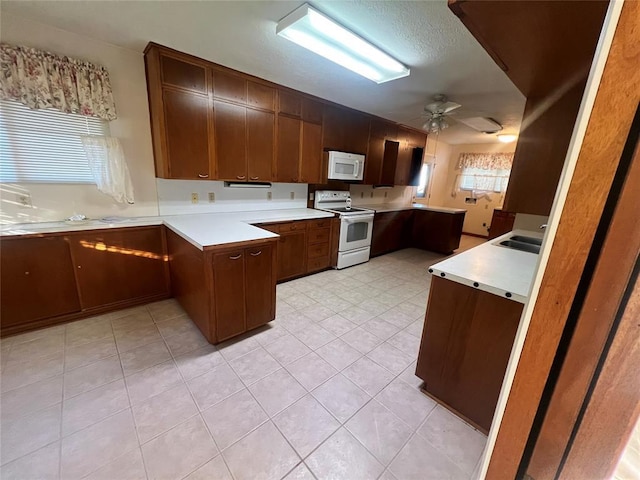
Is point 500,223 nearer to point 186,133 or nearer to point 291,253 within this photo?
point 291,253

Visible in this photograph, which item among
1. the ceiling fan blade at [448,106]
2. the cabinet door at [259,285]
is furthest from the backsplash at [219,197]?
the ceiling fan blade at [448,106]

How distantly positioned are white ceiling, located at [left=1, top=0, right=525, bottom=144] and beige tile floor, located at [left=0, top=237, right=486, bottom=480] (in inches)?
97.1

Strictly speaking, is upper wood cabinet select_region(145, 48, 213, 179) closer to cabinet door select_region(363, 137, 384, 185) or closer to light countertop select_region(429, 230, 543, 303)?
light countertop select_region(429, 230, 543, 303)

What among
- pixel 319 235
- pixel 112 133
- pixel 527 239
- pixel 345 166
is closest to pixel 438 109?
pixel 345 166

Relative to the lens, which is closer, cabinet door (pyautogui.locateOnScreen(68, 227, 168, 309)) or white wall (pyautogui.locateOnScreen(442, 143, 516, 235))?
cabinet door (pyautogui.locateOnScreen(68, 227, 168, 309))

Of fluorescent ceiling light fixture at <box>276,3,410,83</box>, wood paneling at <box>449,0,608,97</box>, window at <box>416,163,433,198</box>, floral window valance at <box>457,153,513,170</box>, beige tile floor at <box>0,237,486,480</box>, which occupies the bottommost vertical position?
beige tile floor at <box>0,237,486,480</box>

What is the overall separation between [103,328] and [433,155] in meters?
7.05

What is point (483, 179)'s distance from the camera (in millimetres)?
6527

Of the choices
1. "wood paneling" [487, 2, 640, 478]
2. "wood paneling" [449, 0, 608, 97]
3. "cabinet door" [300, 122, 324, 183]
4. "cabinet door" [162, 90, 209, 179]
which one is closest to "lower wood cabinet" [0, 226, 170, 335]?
"cabinet door" [162, 90, 209, 179]

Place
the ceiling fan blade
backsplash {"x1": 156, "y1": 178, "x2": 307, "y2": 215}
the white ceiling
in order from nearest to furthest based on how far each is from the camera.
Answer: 1. the white ceiling
2. backsplash {"x1": 156, "y1": 178, "x2": 307, "y2": 215}
3. the ceiling fan blade

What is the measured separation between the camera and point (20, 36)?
2.01 metres

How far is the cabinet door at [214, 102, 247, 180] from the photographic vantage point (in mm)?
2754

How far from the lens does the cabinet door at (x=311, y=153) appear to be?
3.54m

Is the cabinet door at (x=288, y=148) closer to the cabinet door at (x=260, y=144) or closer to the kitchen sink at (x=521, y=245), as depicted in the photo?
the cabinet door at (x=260, y=144)
